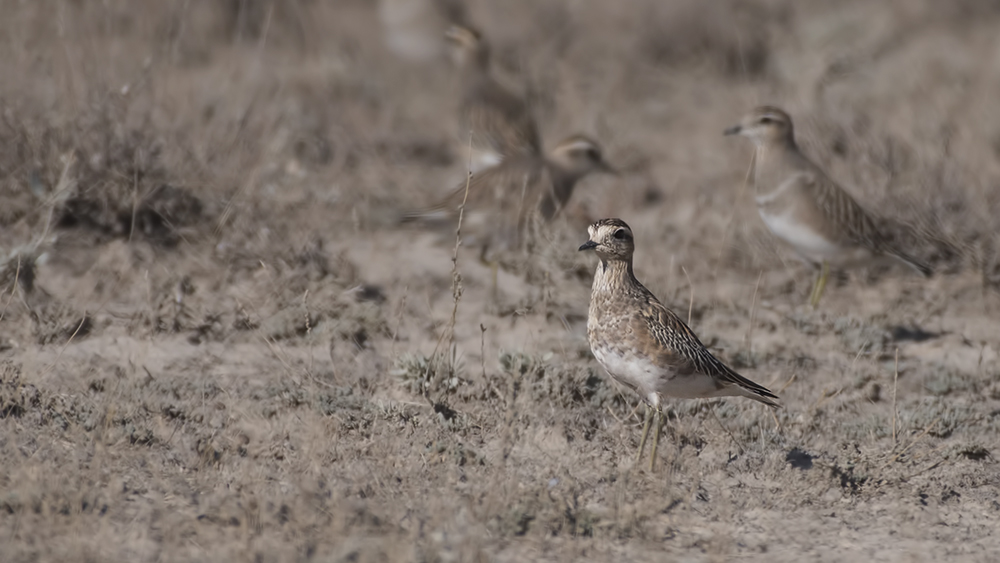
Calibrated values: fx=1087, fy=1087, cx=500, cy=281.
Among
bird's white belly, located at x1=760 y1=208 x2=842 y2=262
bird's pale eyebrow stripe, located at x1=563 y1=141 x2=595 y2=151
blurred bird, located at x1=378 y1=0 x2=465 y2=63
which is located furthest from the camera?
blurred bird, located at x1=378 y1=0 x2=465 y2=63

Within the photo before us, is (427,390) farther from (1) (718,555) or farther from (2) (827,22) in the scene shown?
(2) (827,22)

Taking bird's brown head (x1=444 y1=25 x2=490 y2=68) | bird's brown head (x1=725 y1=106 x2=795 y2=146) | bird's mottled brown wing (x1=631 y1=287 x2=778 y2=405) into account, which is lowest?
bird's mottled brown wing (x1=631 y1=287 x2=778 y2=405)

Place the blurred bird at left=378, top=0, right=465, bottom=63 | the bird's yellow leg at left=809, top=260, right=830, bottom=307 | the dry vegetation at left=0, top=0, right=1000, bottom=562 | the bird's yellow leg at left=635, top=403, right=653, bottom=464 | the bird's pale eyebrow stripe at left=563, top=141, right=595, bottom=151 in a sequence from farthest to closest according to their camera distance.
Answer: the blurred bird at left=378, top=0, right=465, bottom=63 → the bird's pale eyebrow stripe at left=563, top=141, right=595, bottom=151 → the bird's yellow leg at left=809, top=260, right=830, bottom=307 → the bird's yellow leg at left=635, top=403, right=653, bottom=464 → the dry vegetation at left=0, top=0, right=1000, bottom=562

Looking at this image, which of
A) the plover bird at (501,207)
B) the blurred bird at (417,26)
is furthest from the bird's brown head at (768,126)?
the blurred bird at (417,26)

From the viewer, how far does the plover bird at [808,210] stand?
7.21 metres

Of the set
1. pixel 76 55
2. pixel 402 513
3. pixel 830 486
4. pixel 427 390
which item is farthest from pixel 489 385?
pixel 76 55

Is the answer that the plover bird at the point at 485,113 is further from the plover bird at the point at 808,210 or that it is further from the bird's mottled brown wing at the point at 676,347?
the bird's mottled brown wing at the point at 676,347

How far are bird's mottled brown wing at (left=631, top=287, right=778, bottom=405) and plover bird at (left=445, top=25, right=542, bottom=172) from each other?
3.48m

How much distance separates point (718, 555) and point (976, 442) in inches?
83.0

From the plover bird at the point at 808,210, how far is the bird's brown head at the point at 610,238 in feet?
8.09

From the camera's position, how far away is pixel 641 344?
4.95 meters

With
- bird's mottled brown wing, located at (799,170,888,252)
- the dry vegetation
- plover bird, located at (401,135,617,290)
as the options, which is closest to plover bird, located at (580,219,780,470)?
the dry vegetation

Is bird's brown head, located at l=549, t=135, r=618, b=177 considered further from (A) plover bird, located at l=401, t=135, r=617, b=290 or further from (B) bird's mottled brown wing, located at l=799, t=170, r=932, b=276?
(B) bird's mottled brown wing, located at l=799, t=170, r=932, b=276

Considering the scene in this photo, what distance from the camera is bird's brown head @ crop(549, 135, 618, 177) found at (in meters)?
8.09
